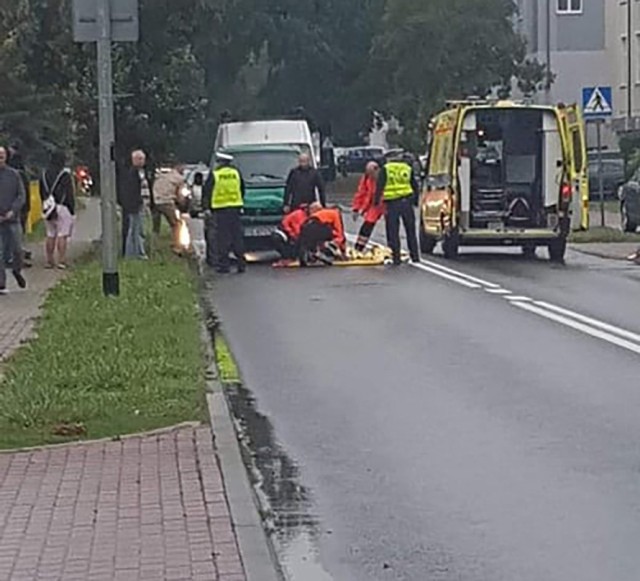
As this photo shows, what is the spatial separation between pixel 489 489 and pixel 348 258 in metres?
18.8

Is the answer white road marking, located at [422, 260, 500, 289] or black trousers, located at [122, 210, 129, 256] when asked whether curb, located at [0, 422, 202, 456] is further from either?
black trousers, located at [122, 210, 129, 256]

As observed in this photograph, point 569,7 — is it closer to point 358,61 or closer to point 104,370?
→ point 358,61

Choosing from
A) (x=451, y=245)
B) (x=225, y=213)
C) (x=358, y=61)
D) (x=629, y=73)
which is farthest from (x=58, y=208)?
(x=358, y=61)

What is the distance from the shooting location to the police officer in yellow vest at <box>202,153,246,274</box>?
→ 2700cm

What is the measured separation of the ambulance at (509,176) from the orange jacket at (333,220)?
6.54 ft

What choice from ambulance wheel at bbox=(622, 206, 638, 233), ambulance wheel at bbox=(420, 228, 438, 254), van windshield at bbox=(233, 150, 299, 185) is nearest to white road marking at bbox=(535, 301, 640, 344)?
van windshield at bbox=(233, 150, 299, 185)

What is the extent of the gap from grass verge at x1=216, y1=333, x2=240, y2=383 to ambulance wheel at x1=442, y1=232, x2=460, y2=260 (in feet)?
40.4

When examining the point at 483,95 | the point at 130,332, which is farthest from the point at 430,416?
the point at 483,95

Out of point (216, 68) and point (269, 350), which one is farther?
point (216, 68)

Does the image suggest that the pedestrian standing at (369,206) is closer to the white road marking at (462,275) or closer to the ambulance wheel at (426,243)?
the white road marking at (462,275)

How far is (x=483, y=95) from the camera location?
71.3m

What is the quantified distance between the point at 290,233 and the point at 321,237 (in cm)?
59

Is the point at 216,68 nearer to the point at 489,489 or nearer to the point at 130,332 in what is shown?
the point at 130,332

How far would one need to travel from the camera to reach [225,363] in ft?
50.5
